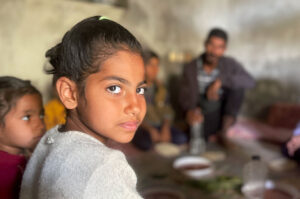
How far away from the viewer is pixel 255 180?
46.4 inches

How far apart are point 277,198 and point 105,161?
76 centimetres

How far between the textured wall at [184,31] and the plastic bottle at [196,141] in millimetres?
755

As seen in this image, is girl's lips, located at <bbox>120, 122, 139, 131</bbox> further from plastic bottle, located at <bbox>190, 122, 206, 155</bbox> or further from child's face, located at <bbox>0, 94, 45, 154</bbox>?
plastic bottle, located at <bbox>190, 122, 206, 155</bbox>

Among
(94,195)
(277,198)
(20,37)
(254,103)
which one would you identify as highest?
(20,37)

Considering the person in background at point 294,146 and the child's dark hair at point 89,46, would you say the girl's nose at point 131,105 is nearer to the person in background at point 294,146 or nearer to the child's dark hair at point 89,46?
the child's dark hair at point 89,46

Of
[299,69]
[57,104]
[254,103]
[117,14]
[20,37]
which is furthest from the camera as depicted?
[254,103]

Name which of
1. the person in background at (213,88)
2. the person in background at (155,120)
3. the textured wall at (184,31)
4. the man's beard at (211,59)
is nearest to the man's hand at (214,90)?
the person in background at (213,88)

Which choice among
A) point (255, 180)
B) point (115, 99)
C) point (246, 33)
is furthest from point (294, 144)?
point (246, 33)

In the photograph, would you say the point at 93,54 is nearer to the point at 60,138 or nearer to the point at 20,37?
the point at 60,138

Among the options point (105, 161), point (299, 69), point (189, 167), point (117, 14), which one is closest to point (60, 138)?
point (105, 161)

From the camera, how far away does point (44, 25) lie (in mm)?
1943

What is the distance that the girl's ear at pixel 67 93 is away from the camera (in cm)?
54

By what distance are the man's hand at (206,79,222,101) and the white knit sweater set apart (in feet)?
5.42

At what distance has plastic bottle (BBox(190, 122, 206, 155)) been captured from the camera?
5.82 ft
